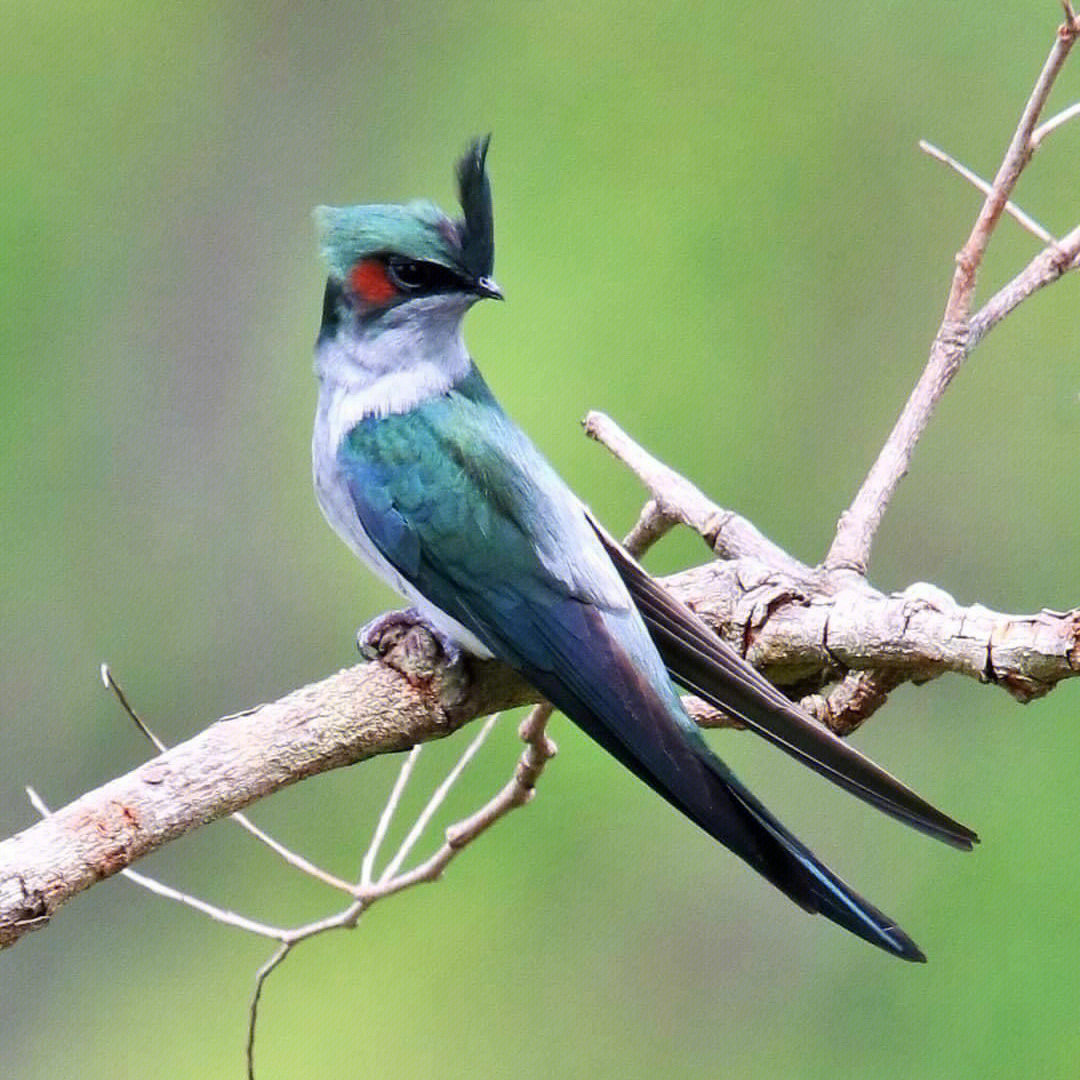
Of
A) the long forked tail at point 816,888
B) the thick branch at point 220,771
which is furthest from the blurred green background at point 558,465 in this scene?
the thick branch at point 220,771

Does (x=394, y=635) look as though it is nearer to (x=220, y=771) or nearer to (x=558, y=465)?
(x=220, y=771)

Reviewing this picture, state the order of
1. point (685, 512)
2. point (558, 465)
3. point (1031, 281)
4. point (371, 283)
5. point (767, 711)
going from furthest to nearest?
point (558, 465) < point (371, 283) < point (685, 512) < point (1031, 281) < point (767, 711)

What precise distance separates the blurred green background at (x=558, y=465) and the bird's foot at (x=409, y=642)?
279cm

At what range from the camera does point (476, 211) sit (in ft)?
8.46

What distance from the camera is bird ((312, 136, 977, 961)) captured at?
2.13 metres

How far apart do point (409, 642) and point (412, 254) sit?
0.61m

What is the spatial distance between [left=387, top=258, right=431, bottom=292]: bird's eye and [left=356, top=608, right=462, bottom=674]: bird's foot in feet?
1.44

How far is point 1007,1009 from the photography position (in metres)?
4.81

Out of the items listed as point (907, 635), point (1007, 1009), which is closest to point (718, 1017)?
point (1007, 1009)

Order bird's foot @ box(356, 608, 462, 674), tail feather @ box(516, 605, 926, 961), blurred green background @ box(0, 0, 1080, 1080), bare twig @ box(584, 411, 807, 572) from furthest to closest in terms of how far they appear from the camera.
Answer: blurred green background @ box(0, 0, 1080, 1080) < bare twig @ box(584, 411, 807, 572) < bird's foot @ box(356, 608, 462, 674) < tail feather @ box(516, 605, 926, 961)

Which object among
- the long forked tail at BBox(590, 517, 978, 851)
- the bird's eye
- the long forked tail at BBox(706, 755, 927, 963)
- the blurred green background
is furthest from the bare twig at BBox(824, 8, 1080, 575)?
the blurred green background

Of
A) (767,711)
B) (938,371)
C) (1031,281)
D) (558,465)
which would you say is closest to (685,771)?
(767,711)

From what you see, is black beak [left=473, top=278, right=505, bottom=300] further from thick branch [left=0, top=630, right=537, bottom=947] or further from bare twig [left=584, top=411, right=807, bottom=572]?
thick branch [left=0, top=630, right=537, bottom=947]

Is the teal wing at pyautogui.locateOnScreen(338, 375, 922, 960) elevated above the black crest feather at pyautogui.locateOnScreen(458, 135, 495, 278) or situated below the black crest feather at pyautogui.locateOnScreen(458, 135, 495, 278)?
below
